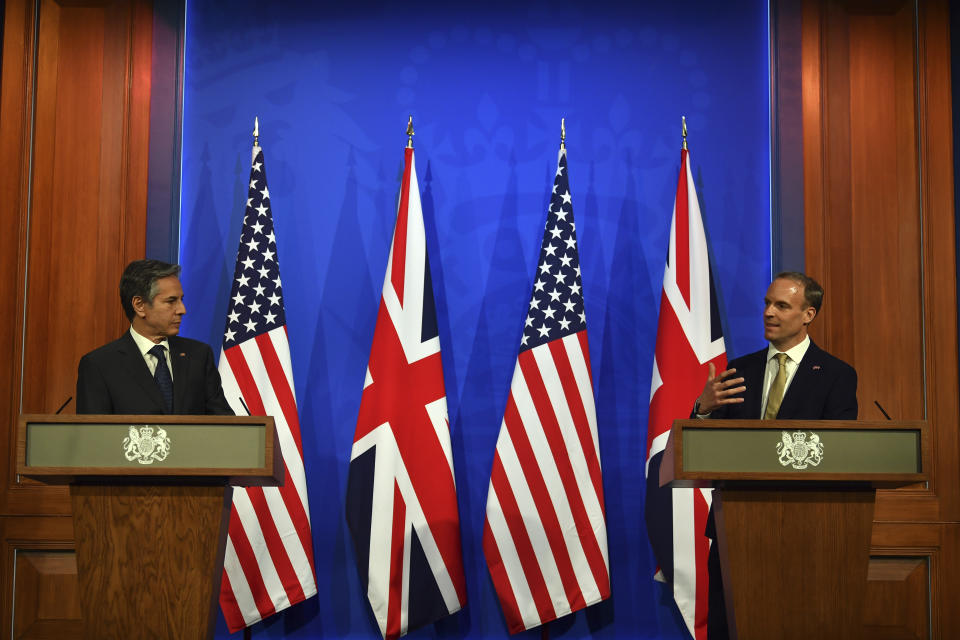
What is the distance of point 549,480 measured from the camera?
4.38 meters

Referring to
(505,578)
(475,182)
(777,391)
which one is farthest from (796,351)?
(475,182)

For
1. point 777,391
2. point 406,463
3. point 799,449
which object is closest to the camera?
point 799,449

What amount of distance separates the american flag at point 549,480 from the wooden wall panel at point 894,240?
46.4 inches

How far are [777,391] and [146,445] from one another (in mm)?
2062

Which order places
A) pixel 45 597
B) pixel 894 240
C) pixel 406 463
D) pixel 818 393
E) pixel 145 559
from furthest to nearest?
pixel 894 240 < pixel 45 597 < pixel 406 463 < pixel 818 393 < pixel 145 559

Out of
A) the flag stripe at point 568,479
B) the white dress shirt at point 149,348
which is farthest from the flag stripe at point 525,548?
the white dress shirt at point 149,348

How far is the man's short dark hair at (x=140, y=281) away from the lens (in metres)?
3.59

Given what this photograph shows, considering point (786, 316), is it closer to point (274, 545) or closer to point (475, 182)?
point (475, 182)

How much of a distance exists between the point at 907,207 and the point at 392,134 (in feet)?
8.07

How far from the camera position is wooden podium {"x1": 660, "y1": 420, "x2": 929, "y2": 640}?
9.04 feet

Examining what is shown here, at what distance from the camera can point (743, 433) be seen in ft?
9.06

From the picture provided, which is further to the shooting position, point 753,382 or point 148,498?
point 753,382

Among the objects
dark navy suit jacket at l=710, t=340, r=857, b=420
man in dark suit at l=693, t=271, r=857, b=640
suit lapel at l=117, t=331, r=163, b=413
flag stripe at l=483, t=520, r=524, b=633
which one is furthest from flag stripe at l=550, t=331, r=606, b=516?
suit lapel at l=117, t=331, r=163, b=413

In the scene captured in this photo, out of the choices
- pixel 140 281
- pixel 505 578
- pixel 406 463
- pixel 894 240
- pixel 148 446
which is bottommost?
pixel 505 578
